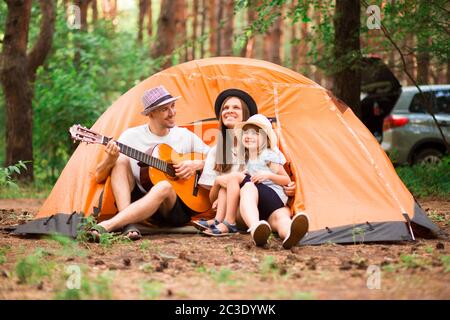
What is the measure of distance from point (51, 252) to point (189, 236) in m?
1.50

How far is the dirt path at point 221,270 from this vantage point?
13.4 feet

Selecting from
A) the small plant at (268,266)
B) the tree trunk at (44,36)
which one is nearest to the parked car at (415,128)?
the tree trunk at (44,36)

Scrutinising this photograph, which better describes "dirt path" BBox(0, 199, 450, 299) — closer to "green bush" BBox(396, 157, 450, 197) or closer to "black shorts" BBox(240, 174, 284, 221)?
"black shorts" BBox(240, 174, 284, 221)

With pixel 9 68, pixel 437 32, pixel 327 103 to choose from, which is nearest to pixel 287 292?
pixel 327 103

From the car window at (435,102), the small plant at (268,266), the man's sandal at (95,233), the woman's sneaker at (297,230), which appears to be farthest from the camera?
the car window at (435,102)

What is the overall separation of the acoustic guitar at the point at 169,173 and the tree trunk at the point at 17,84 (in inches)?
196

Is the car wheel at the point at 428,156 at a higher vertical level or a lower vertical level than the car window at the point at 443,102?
lower

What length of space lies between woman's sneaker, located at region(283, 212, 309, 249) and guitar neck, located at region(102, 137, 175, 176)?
1451 mm

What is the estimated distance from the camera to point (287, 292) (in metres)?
4.07

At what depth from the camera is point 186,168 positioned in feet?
21.1

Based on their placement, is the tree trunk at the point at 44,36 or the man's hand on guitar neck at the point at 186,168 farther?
the tree trunk at the point at 44,36

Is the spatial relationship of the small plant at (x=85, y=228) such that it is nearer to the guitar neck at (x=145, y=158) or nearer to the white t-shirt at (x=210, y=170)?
the guitar neck at (x=145, y=158)

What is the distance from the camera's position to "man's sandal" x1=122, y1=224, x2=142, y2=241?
598cm

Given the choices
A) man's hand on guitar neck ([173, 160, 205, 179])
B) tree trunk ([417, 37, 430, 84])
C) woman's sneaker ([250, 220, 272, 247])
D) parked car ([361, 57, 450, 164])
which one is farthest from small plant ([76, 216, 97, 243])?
parked car ([361, 57, 450, 164])
